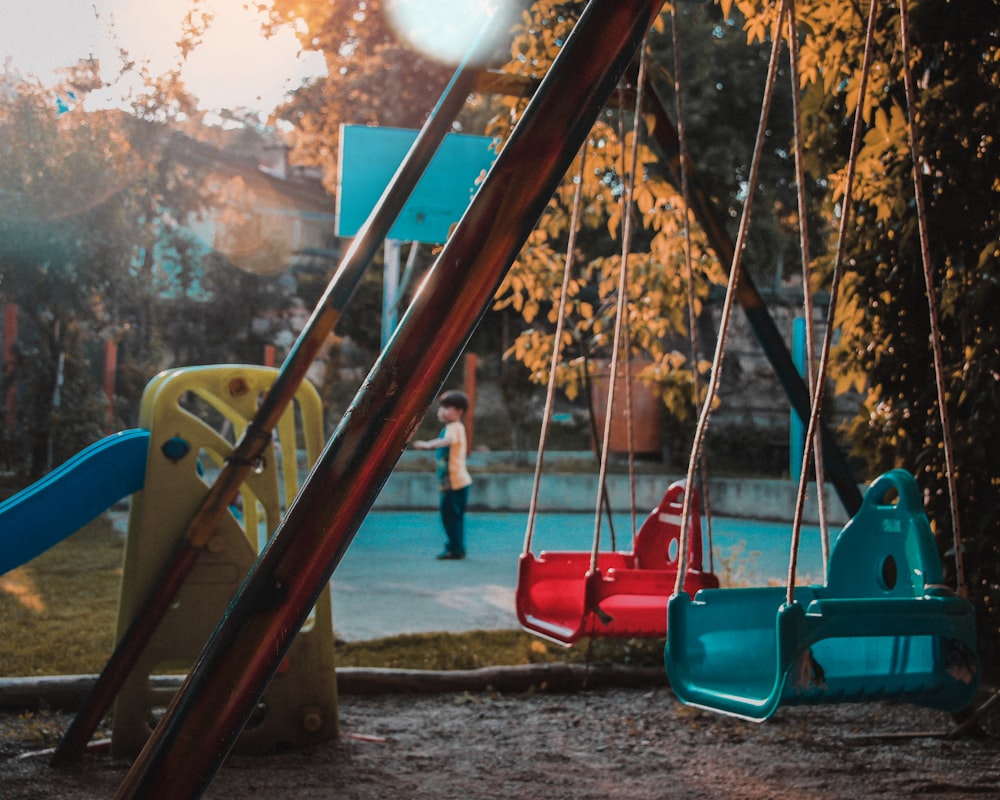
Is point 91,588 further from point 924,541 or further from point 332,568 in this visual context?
point 332,568

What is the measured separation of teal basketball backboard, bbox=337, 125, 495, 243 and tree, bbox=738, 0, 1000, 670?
8.17 feet

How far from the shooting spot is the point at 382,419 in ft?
3.62

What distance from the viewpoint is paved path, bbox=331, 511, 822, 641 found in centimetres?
529

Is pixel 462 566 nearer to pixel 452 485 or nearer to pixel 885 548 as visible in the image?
pixel 452 485

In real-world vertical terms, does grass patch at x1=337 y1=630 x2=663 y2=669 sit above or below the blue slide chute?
below

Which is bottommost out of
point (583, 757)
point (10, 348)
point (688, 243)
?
point (583, 757)

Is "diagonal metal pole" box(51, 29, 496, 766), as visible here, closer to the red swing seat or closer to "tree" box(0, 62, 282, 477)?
the red swing seat

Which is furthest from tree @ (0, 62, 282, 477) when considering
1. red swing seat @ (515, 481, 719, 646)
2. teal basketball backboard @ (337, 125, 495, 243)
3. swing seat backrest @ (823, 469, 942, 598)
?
swing seat backrest @ (823, 469, 942, 598)

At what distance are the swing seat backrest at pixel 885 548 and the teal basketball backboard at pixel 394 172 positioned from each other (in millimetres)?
3614

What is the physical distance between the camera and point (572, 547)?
332 inches

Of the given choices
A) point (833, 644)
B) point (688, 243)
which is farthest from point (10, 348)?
point (833, 644)

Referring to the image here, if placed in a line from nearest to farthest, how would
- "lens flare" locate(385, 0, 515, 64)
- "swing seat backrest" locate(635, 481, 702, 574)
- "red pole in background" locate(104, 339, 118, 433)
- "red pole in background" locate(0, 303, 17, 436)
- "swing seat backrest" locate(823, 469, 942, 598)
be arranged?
1. "swing seat backrest" locate(823, 469, 942, 598)
2. "swing seat backrest" locate(635, 481, 702, 574)
3. "red pole in background" locate(0, 303, 17, 436)
4. "red pole in background" locate(104, 339, 118, 433)
5. "lens flare" locate(385, 0, 515, 64)

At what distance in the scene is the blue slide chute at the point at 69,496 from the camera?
2.68m

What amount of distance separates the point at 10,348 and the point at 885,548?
919 centimetres
